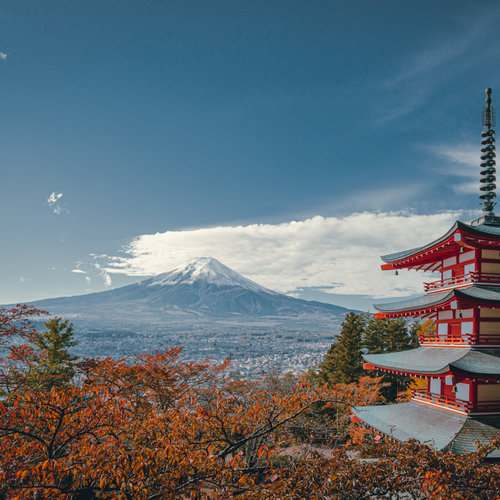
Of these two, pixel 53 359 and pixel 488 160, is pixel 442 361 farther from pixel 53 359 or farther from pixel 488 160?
pixel 53 359

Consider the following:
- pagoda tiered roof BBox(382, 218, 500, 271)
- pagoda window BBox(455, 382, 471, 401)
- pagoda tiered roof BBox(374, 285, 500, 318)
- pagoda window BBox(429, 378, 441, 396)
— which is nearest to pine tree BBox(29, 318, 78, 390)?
pagoda tiered roof BBox(374, 285, 500, 318)

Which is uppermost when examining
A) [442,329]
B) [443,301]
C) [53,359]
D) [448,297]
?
[448,297]

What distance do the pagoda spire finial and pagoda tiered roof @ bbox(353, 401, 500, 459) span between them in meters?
7.67

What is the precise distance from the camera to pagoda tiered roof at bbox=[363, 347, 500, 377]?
34.0 ft

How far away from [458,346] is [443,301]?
81.9 inches

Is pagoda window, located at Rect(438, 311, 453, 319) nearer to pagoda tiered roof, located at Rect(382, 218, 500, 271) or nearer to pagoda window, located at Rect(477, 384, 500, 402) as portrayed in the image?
pagoda tiered roof, located at Rect(382, 218, 500, 271)

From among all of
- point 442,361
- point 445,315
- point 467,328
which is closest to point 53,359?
point 442,361

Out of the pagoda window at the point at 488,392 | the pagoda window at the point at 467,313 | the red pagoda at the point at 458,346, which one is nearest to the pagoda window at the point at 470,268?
the red pagoda at the point at 458,346

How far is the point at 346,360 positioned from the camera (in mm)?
29312

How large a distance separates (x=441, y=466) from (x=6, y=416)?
8.67m

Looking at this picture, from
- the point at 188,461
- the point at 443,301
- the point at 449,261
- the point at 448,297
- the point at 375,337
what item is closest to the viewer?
the point at 188,461

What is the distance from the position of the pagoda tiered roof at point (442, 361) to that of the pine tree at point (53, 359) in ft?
54.5

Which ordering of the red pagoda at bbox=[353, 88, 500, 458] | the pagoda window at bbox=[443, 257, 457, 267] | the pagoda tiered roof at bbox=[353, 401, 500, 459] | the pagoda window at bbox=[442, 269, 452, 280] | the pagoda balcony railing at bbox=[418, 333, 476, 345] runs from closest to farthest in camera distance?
the pagoda tiered roof at bbox=[353, 401, 500, 459]
the red pagoda at bbox=[353, 88, 500, 458]
the pagoda balcony railing at bbox=[418, 333, 476, 345]
the pagoda window at bbox=[443, 257, 457, 267]
the pagoda window at bbox=[442, 269, 452, 280]

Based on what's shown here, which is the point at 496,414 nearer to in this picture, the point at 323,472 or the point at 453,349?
the point at 453,349
